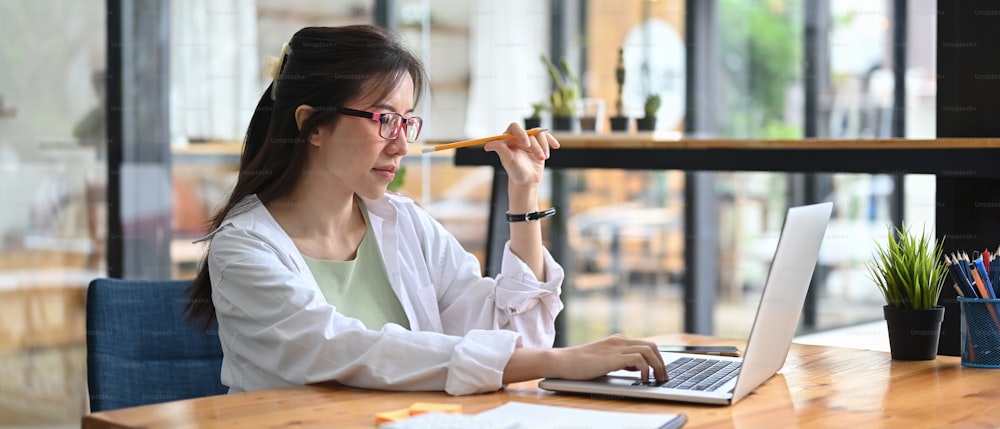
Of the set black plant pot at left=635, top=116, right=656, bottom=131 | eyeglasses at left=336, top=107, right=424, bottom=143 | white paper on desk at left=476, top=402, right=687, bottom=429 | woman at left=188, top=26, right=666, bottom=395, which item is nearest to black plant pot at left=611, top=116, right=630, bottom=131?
black plant pot at left=635, top=116, right=656, bottom=131

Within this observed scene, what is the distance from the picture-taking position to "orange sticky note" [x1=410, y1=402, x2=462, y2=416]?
144 cm

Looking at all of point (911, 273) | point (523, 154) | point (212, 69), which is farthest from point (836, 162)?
point (212, 69)

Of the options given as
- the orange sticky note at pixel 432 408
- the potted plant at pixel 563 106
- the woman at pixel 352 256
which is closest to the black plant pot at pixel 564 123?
the potted plant at pixel 563 106

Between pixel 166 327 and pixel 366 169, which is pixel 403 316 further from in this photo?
pixel 166 327

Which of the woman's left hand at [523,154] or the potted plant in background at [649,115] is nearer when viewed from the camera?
the woman's left hand at [523,154]

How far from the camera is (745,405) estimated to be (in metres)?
1.53

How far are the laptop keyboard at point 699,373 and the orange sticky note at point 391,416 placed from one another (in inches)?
14.7

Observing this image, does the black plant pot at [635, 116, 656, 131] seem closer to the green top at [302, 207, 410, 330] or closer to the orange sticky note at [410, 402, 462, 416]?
the green top at [302, 207, 410, 330]

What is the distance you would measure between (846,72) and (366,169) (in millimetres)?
Result: 3306

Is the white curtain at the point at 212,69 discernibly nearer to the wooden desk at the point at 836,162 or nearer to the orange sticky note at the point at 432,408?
the wooden desk at the point at 836,162

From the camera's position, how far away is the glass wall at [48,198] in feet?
10.5

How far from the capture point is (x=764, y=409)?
4.95ft

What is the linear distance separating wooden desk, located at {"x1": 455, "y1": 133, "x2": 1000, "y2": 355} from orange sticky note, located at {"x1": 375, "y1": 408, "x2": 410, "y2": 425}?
121 cm

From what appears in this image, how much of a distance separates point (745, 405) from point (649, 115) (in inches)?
71.5
